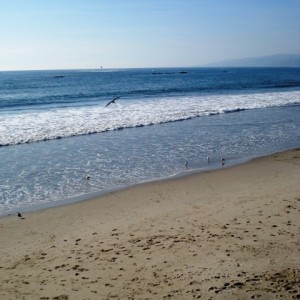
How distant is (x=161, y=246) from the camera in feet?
21.7

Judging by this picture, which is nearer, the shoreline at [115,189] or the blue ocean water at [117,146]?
the shoreline at [115,189]

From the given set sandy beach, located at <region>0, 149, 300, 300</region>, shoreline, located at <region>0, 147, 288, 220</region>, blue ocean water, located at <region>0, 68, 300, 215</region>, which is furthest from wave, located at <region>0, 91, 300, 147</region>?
sandy beach, located at <region>0, 149, 300, 300</region>

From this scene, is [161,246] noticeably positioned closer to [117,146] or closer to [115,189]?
[115,189]

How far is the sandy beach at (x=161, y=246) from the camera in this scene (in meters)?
5.35

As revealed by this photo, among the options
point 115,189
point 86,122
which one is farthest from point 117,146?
point 86,122

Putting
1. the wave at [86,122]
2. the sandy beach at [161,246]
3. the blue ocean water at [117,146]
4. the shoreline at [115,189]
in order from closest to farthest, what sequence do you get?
the sandy beach at [161,246] < the shoreline at [115,189] < the blue ocean water at [117,146] < the wave at [86,122]

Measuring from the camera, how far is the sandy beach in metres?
5.35

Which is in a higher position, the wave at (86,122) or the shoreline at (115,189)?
the wave at (86,122)

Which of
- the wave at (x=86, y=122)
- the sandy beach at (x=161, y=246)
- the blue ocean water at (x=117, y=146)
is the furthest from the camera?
the wave at (x=86, y=122)

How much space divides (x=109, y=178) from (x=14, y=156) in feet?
16.7

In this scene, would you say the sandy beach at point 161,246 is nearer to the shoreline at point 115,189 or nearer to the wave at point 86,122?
the shoreline at point 115,189

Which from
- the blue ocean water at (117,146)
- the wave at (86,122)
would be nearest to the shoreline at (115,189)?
the blue ocean water at (117,146)

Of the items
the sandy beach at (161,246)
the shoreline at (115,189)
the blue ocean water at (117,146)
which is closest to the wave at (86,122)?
the blue ocean water at (117,146)

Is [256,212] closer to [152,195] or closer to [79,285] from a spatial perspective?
[152,195]
